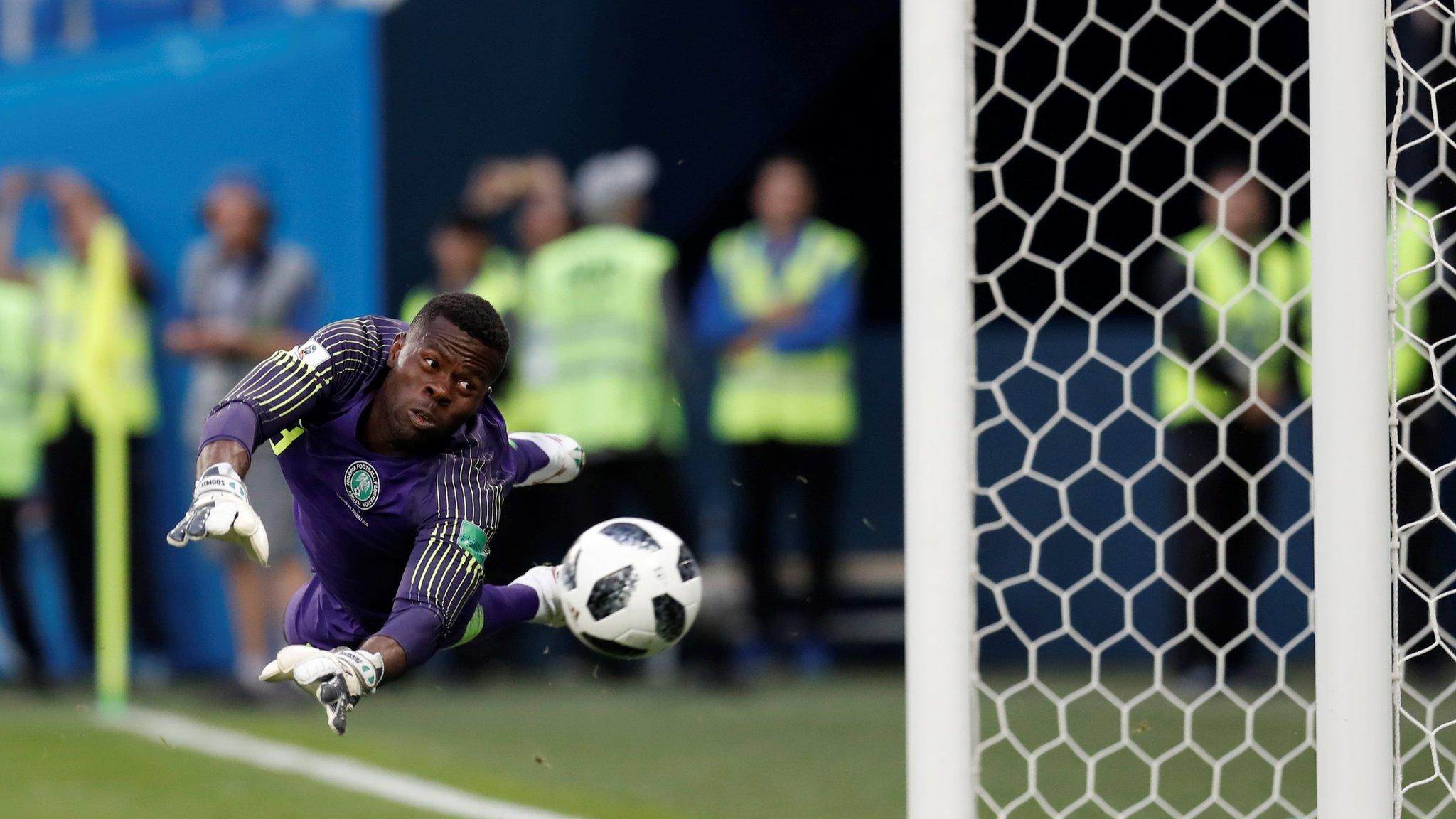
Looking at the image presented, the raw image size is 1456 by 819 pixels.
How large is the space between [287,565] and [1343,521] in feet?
16.7

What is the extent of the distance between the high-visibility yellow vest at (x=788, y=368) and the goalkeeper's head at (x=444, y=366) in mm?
4451

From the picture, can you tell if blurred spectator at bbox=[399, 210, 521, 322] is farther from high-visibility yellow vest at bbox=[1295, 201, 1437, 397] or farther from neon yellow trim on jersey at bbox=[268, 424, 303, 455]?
neon yellow trim on jersey at bbox=[268, 424, 303, 455]

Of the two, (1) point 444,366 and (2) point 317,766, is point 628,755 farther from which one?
(1) point 444,366

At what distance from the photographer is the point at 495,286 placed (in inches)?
278

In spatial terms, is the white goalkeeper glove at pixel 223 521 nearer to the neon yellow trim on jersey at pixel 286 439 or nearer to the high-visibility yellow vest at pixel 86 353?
the neon yellow trim on jersey at pixel 286 439

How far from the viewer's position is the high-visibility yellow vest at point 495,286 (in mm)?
6879

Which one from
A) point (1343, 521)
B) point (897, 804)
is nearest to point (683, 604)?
point (1343, 521)

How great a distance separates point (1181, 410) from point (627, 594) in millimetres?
1895

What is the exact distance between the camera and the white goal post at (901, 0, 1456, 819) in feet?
10.4

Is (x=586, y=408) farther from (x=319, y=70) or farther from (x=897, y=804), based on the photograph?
(x=897, y=804)

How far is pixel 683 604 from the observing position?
357cm

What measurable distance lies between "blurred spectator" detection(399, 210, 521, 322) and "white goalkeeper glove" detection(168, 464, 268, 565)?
3.93m

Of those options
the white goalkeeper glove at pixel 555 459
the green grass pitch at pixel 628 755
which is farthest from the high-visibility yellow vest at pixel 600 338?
the white goalkeeper glove at pixel 555 459

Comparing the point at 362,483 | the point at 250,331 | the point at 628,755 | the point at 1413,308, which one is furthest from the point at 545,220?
the point at 362,483
